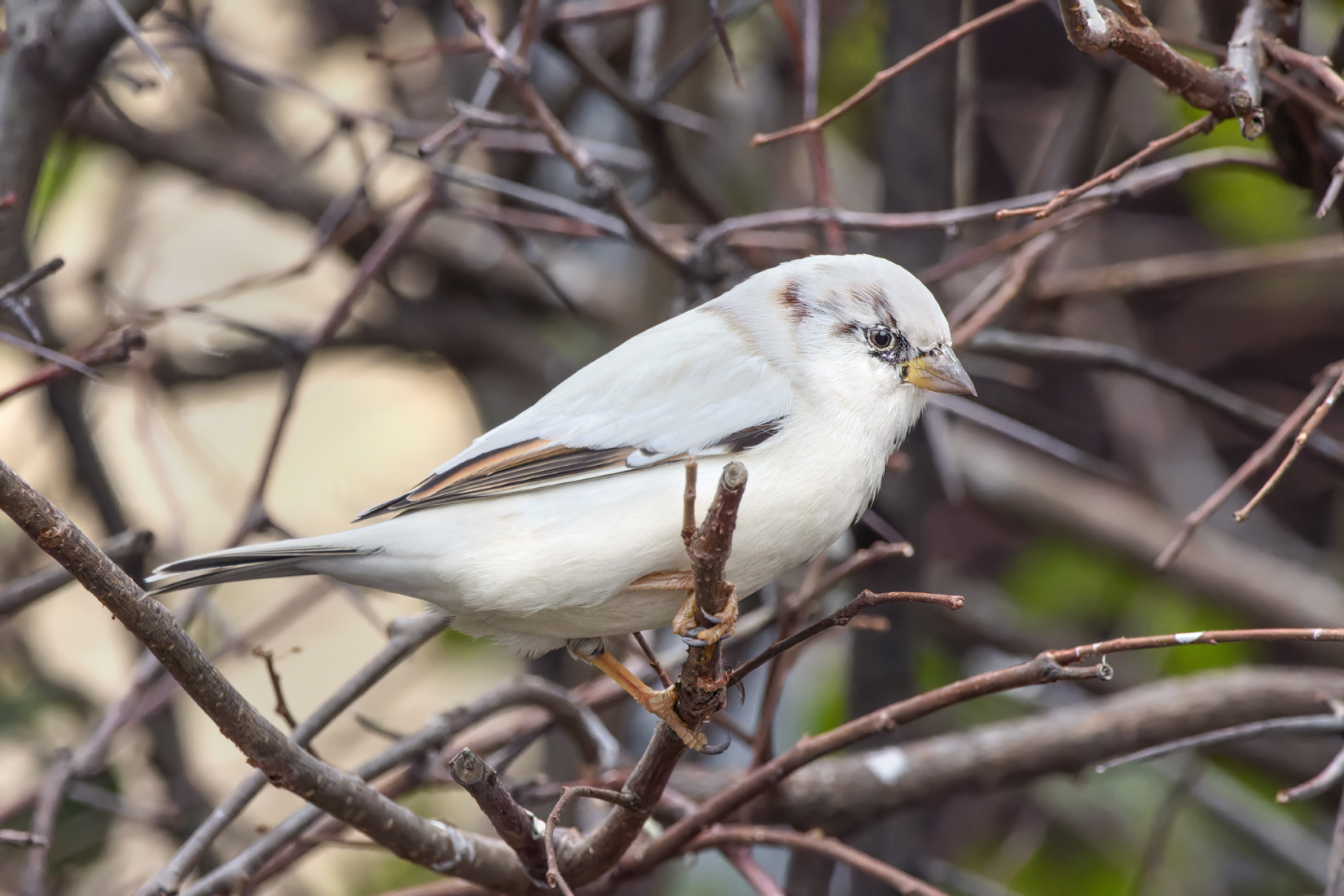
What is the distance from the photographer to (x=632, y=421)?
239 centimetres

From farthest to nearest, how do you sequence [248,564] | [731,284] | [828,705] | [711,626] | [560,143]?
[828,705], [731,284], [560,143], [248,564], [711,626]

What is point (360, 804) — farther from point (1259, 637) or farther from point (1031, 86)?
point (1031, 86)

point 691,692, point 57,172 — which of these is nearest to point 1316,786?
point 691,692

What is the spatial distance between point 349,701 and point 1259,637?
5.80 ft

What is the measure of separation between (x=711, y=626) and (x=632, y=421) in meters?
0.64

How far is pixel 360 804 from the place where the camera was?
6.34 ft

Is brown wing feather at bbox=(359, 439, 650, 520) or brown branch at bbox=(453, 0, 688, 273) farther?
brown branch at bbox=(453, 0, 688, 273)

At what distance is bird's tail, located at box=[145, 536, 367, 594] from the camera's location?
202cm

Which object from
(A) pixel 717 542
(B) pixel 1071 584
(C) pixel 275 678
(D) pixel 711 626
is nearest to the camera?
(A) pixel 717 542

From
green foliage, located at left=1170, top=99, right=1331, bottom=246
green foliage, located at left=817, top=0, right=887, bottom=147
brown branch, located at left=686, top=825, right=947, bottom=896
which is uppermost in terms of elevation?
green foliage, located at left=817, top=0, right=887, bottom=147

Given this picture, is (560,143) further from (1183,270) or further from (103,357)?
(1183,270)

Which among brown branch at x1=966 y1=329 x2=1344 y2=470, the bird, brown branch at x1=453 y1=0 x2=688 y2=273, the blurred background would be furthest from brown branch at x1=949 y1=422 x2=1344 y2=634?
the bird

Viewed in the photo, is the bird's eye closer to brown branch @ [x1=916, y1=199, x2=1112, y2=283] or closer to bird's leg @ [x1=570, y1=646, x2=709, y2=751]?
Answer: brown branch @ [x1=916, y1=199, x2=1112, y2=283]

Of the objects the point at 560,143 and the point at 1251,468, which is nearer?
the point at 1251,468
